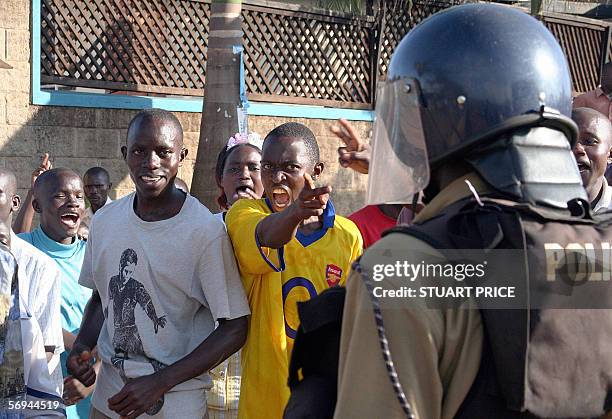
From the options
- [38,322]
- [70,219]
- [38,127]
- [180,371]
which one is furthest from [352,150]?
[38,127]

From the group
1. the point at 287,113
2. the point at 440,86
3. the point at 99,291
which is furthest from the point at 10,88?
the point at 440,86

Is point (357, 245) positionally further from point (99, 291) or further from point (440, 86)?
point (440, 86)

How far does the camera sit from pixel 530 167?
74.4 inches

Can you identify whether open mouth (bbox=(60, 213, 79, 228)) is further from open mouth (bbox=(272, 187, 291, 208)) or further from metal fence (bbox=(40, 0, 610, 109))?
metal fence (bbox=(40, 0, 610, 109))

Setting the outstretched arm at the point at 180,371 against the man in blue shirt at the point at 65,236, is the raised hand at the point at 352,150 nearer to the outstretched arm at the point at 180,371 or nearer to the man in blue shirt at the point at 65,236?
the outstretched arm at the point at 180,371

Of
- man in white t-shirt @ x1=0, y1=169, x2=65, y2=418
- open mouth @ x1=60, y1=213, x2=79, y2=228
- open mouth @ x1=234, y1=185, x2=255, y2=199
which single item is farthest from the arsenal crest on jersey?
open mouth @ x1=60, y1=213, x2=79, y2=228

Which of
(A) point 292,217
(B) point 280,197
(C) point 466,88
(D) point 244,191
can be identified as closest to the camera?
(C) point 466,88

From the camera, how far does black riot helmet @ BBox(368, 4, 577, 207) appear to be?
1929 millimetres

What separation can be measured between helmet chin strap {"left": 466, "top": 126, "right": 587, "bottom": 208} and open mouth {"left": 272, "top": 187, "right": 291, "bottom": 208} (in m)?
2.12

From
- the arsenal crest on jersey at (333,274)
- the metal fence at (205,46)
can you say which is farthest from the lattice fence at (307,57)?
the arsenal crest on jersey at (333,274)

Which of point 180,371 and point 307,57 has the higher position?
point 307,57

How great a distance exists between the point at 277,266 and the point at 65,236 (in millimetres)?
2579

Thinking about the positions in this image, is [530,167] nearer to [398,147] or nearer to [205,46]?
[398,147]

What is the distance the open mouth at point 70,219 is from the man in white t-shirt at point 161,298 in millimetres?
2037
